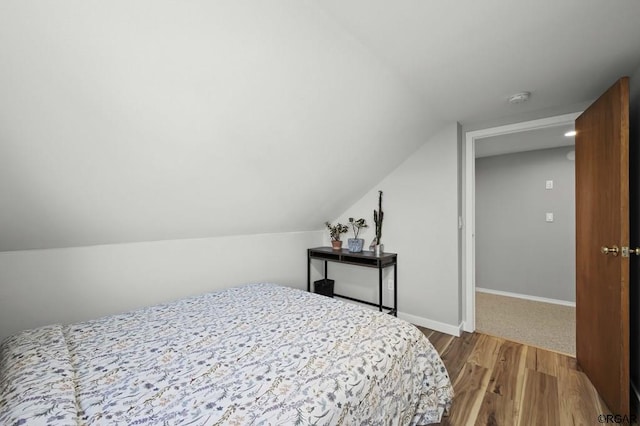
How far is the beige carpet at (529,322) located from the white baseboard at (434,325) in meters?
0.34

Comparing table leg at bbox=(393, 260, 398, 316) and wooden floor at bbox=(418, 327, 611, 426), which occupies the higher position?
table leg at bbox=(393, 260, 398, 316)

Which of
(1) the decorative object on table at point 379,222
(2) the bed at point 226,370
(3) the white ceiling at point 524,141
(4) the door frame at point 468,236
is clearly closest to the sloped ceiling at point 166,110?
(2) the bed at point 226,370

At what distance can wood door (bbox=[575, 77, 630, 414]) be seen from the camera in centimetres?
158

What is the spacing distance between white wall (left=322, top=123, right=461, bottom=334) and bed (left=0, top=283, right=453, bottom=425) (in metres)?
1.35

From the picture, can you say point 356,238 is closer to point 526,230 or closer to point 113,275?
point 113,275

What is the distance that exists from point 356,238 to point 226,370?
2349 mm

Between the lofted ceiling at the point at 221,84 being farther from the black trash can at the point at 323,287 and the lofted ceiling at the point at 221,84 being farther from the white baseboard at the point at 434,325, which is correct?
the white baseboard at the point at 434,325

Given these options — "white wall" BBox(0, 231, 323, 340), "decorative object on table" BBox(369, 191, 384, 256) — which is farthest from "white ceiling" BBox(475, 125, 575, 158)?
"white wall" BBox(0, 231, 323, 340)

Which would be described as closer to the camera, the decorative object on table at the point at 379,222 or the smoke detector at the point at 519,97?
the smoke detector at the point at 519,97

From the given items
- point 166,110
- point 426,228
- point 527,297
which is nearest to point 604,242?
point 426,228

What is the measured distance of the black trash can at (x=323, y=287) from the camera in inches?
131

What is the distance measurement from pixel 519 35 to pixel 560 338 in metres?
2.83

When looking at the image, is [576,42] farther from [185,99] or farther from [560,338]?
[560,338]

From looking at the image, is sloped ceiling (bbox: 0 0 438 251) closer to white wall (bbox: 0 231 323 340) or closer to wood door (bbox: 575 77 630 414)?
white wall (bbox: 0 231 323 340)
